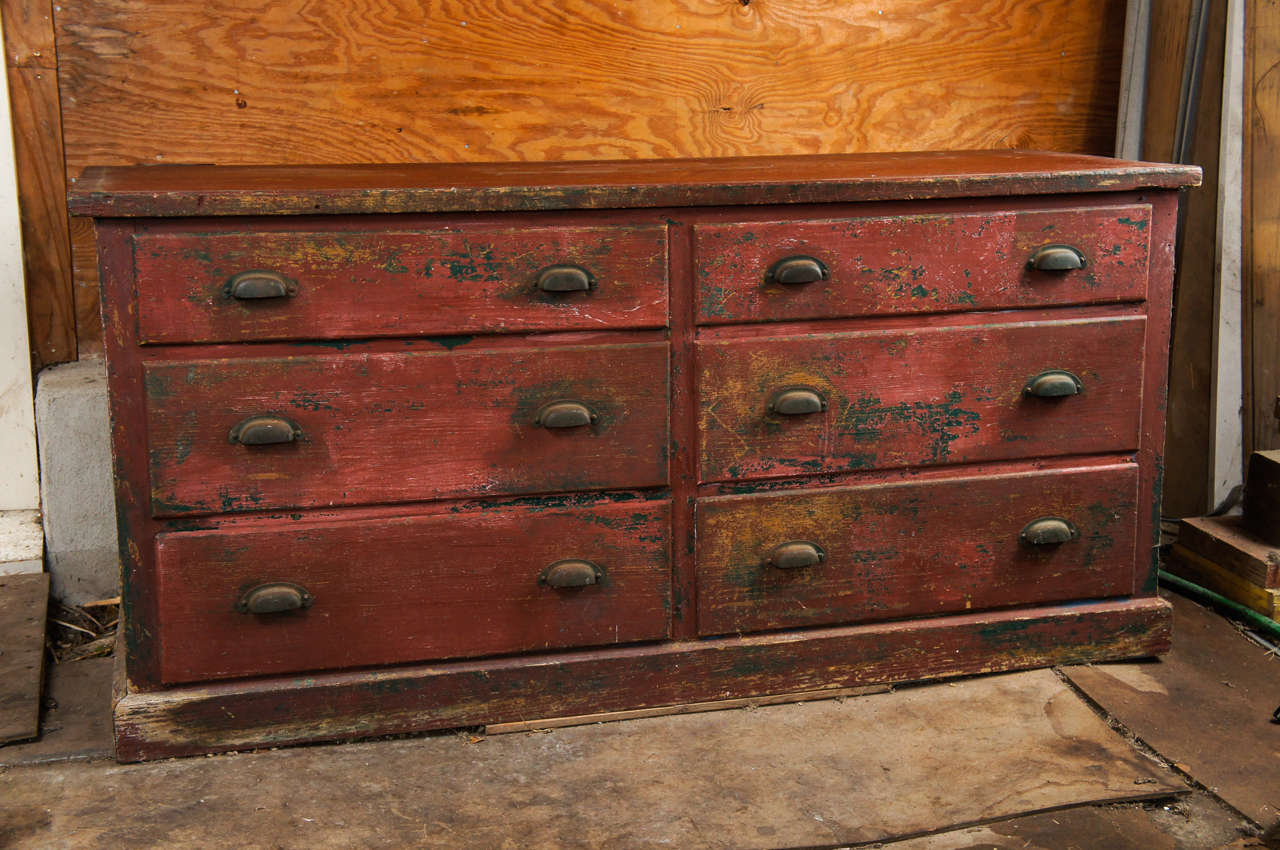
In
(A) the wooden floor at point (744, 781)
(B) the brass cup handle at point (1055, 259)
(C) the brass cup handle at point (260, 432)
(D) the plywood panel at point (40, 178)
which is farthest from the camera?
(D) the plywood panel at point (40, 178)

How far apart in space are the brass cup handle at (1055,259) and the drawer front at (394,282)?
69 cm

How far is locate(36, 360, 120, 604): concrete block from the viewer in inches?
106

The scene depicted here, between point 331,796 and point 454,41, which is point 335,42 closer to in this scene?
point 454,41

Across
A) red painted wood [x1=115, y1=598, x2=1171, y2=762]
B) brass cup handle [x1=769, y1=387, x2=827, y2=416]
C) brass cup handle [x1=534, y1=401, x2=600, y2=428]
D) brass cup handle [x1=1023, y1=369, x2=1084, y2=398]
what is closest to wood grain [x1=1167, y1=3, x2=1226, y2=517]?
red painted wood [x1=115, y1=598, x2=1171, y2=762]

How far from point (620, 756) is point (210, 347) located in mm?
Answer: 984

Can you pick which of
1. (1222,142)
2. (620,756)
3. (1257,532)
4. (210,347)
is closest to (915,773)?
(620,756)

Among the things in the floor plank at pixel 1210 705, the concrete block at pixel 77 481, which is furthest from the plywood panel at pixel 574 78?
the floor plank at pixel 1210 705

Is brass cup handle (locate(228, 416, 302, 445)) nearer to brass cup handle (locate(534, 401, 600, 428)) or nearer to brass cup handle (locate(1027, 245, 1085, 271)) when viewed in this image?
brass cup handle (locate(534, 401, 600, 428))

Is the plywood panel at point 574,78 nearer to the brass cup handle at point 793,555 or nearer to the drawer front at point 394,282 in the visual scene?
the drawer front at point 394,282

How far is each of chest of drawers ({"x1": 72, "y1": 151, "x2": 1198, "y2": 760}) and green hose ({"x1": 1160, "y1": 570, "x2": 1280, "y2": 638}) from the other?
1.30 feet

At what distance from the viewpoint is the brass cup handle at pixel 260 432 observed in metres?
2.02

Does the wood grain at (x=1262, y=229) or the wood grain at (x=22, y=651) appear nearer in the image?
the wood grain at (x=22, y=651)

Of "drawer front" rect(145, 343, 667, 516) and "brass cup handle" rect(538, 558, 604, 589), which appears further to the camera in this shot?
"brass cup handle" rect(538, 558, 604, 589)

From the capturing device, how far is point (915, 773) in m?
2.09
